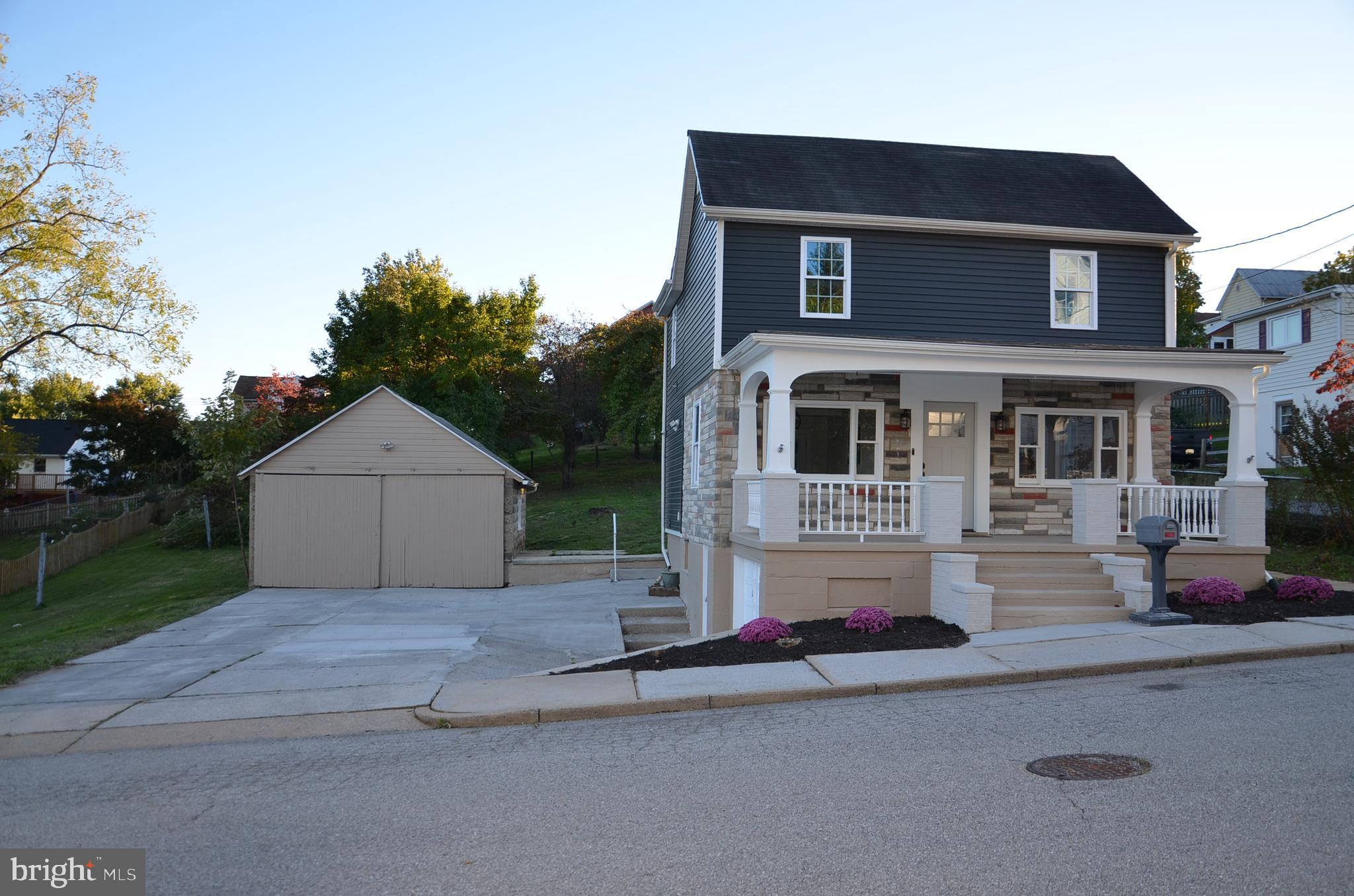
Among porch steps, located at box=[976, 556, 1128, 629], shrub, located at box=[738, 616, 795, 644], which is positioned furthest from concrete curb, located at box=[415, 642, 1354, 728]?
porch steps, located at box=[976, 556, 1128, 629]

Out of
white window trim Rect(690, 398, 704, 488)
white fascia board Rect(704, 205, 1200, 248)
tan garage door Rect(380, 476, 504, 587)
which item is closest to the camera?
white fascia board Rect(704, 205, 1200, 248)

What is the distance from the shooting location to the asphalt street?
4273 mm

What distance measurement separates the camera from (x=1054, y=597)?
36.8 feet

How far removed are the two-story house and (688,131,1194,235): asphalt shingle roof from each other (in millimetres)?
53

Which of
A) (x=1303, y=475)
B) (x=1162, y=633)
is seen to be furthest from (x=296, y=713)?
(x=1303, y=475)

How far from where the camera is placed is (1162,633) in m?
9.82

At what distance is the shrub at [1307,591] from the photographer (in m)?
11.3

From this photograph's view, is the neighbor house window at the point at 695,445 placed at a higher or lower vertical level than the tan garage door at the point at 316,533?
higher

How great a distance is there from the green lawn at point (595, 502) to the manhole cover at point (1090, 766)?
16.5m

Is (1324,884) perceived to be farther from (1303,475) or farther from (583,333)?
(583,333)

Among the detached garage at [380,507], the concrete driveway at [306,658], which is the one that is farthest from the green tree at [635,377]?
the concrete driveway at [306,658]

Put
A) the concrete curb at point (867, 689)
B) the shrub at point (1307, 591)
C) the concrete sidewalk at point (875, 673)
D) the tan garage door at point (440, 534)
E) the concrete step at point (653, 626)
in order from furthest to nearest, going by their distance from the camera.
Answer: the tan garage door at point (440, 534) < the concrete step at point (653, 626) < the shrub at point (1307, 591) < the concrete sidewalk at point (875, 673) < the concrete curb at point (867, 689)

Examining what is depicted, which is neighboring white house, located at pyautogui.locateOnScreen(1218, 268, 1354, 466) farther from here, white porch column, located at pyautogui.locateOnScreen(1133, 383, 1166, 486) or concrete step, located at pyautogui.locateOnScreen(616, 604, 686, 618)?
concrete step, located at pyautogui.locateOnScreen(616, 604, 686, 618)

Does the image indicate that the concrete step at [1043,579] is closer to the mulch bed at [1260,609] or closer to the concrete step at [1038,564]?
the concrete step at [1038,564]
